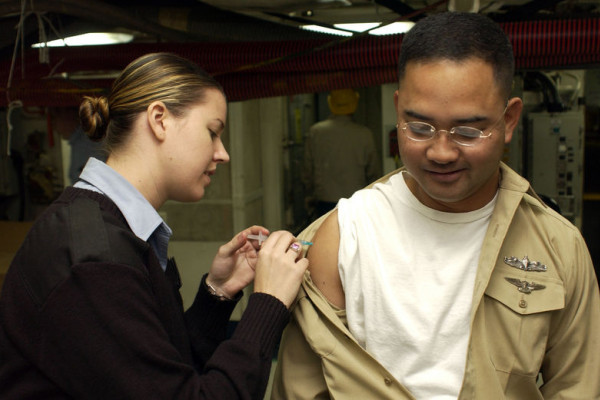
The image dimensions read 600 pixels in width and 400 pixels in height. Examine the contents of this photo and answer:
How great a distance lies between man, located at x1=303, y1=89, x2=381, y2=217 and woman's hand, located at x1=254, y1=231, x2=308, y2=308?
136 inches

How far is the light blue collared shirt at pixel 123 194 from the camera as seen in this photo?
1.14m

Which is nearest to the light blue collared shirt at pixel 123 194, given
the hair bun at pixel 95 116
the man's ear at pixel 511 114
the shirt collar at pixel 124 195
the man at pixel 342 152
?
the shirt collar at pixel 124 195

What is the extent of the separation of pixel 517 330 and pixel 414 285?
0.79 ft

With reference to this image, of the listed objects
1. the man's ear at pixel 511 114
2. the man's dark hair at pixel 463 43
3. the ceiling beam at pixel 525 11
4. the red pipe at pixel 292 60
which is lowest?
the man's ear at pixel 511 114

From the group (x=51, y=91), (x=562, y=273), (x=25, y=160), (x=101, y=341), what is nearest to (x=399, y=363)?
(x=562, y=273)

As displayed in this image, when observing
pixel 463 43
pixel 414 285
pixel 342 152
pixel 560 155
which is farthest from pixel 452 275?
pixel 342 152

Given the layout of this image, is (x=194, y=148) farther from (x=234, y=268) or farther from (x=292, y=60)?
(x=292, y=60)

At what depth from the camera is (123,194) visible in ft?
3.79

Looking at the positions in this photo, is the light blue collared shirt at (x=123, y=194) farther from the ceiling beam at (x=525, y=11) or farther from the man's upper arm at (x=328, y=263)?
the ceiling beam at (x=525, y=11)

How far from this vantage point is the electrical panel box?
4.16 meters

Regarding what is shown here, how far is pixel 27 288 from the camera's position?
999mm

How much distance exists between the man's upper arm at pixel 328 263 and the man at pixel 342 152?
336 cm

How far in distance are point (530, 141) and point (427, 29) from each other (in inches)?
138

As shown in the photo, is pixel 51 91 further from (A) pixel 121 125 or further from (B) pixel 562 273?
(B) pixel 562 273
